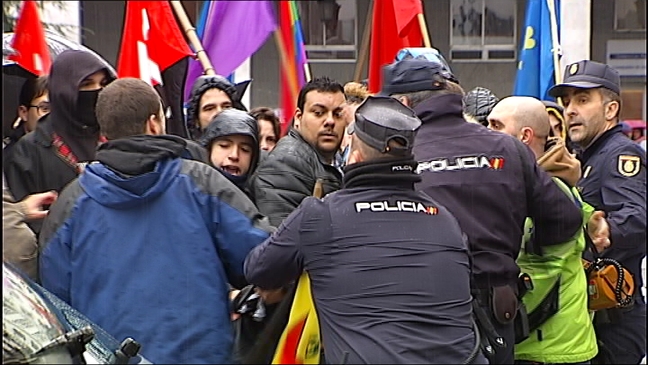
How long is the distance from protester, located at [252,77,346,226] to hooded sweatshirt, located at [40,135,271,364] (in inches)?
24.2

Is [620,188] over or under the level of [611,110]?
under

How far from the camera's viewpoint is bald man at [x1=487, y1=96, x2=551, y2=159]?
4.36 metres

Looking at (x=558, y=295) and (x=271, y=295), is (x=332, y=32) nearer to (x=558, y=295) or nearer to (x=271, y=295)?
(x=558, y=295)

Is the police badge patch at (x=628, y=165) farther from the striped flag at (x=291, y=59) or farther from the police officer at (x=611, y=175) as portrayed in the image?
the striped flag at (x=291, y=59)

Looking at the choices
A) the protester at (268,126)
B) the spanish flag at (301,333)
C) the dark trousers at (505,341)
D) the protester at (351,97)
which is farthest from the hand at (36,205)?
the protester at (268,126)

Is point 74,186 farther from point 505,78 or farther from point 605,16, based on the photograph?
point 505,78

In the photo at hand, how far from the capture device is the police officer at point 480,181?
3713 mm

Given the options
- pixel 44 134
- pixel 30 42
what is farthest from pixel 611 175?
pixel 30 42

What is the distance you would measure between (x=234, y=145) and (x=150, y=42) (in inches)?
102

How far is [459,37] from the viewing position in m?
4.95

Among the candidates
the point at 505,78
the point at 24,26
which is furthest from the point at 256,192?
the point at 24,26

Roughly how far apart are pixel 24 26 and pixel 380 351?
4.10m

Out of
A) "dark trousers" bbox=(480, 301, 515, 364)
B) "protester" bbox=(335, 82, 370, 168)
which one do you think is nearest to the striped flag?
"protester" bbox=(335, 82, 370, 168)

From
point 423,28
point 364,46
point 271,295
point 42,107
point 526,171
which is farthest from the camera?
point 364,46
